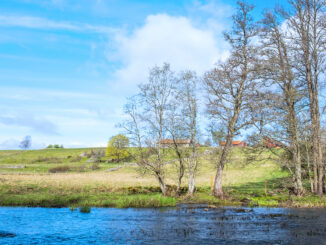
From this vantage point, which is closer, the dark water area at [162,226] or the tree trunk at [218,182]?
the dark water area at [162,226]

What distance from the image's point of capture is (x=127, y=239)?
1494cm

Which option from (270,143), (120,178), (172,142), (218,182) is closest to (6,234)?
(172,142)

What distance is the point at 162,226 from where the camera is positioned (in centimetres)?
1761

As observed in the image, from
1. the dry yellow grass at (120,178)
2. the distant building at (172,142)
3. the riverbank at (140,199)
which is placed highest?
the distant building at (172,142)

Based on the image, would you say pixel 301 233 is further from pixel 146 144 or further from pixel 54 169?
pixel 54 169

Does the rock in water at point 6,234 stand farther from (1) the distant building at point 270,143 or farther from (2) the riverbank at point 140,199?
(1) the distant building at point 270,143

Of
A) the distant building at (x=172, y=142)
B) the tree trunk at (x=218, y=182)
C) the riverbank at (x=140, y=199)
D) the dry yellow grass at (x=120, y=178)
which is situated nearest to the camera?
the riverbank at (x=140, y=199)

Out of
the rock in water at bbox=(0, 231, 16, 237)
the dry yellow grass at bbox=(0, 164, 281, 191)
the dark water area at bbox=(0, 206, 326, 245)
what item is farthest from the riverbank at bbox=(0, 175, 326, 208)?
the rock in water at bbox=(0, 231, 16, 237)

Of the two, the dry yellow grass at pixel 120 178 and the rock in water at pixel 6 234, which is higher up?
the dry yellow grass at pixel 120 178

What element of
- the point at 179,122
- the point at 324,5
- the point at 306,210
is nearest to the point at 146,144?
the point at 179,122

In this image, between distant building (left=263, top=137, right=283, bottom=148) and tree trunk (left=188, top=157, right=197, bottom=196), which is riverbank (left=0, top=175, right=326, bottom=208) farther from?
distant building (left=263, top=137, right=283, bottom=148)

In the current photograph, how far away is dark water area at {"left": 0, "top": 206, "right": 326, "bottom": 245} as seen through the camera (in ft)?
48.6

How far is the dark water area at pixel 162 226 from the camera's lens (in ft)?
48.6

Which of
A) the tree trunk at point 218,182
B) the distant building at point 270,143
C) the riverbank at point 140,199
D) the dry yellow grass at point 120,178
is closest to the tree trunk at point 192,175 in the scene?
the riverbank at point 140,199
